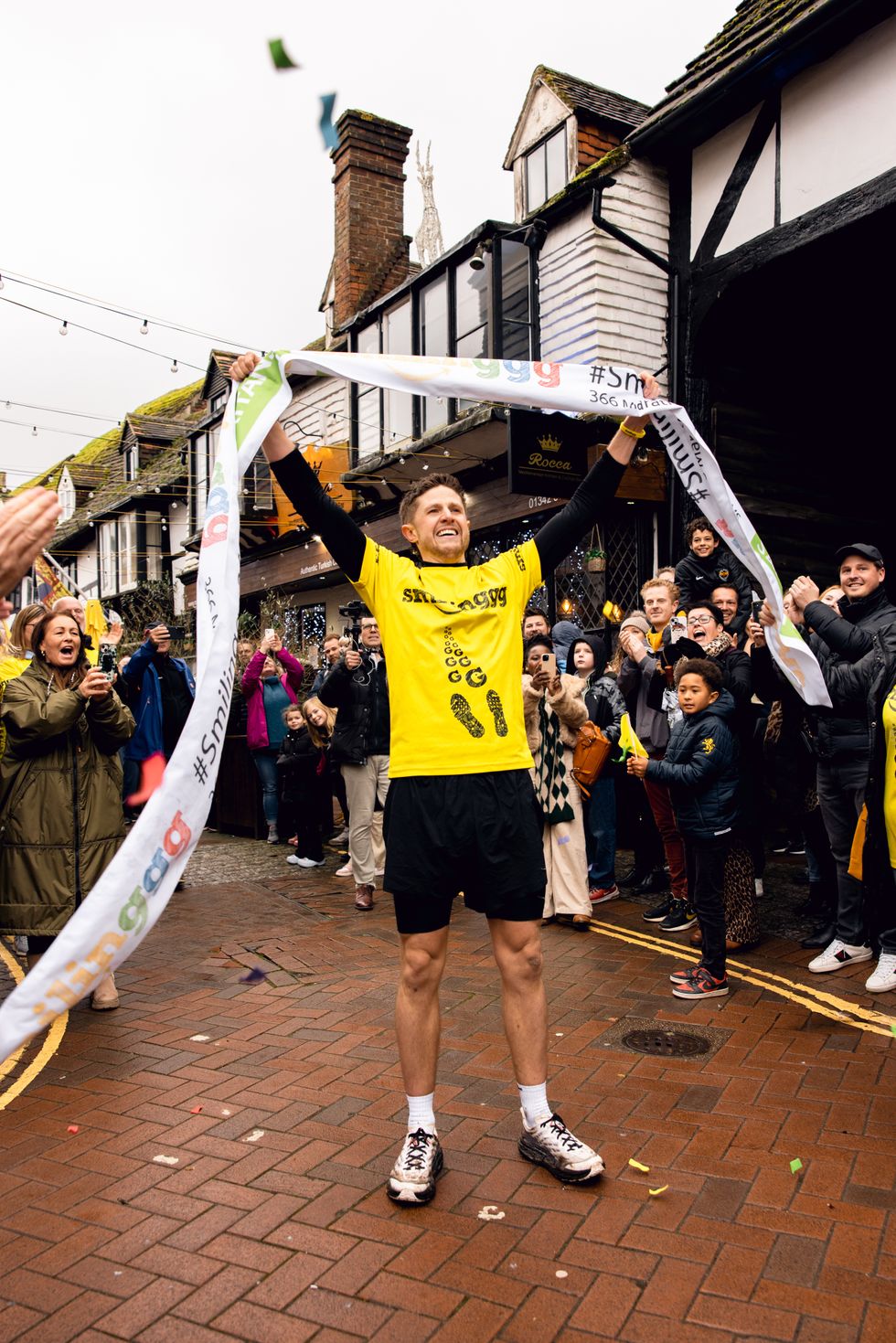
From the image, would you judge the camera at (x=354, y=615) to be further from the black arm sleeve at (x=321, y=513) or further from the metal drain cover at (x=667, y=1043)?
the black arm sleeve at (x=321, y=513)

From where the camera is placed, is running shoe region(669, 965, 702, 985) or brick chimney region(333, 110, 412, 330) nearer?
running shoe region(669, 965, 702, 985)

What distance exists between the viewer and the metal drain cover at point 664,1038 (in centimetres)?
430

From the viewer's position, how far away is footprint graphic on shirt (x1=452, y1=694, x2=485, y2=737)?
10.4 ft

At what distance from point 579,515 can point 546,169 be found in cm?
1183

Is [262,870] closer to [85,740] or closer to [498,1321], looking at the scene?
[85,740]

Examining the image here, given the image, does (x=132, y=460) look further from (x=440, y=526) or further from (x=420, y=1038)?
(x=420, y=1038)

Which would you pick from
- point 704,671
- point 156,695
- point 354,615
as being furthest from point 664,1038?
point 156,695

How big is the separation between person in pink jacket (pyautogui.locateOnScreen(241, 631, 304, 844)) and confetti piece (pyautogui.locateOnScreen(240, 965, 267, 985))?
4584mm

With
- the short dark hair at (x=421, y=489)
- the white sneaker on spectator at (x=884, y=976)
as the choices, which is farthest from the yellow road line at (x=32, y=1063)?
the white sneaker on spectator at (x=884, y=976)

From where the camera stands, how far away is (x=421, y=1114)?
3.20 m

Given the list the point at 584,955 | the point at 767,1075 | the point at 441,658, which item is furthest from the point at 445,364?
the point at 584,955

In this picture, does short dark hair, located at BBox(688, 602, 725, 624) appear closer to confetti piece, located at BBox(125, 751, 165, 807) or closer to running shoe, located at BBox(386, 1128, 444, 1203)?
running shoe, located at BBox(386, 1128, 444, 1203)

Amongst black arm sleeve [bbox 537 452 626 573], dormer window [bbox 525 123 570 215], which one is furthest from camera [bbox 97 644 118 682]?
dormer window [bbox 525 123 570 215]

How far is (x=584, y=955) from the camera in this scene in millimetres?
5875
